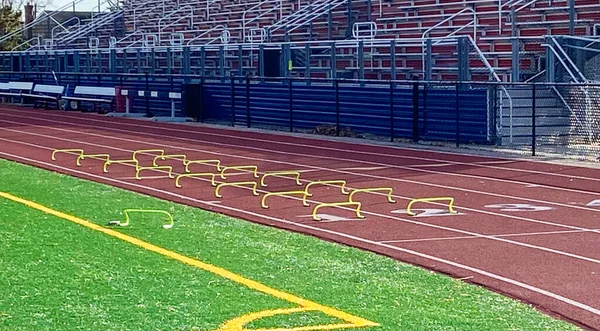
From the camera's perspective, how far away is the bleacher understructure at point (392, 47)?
2361cm

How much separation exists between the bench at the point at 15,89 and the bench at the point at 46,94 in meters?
0.38

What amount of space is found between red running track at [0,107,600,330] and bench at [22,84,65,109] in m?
13.3

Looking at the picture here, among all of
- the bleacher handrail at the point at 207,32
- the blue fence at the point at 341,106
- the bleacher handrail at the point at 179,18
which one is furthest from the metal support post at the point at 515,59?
the bleacher handrail at the point at 179,18

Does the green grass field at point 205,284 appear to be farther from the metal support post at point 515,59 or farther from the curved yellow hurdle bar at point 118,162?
the metal support post at point 515,59

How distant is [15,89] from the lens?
44438 millimetres

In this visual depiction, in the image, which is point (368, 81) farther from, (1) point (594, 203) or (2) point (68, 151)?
(1) point (594, 203)

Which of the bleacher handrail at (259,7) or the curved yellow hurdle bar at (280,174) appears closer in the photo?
the curved yellow hurdle bar at (280,174)

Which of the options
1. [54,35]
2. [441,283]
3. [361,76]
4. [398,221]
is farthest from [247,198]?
[54,35]

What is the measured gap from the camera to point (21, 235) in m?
10.8

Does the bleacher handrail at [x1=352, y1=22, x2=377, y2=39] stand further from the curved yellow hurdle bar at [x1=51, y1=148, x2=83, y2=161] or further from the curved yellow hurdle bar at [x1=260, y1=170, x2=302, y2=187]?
the curved yellow hurdle bar at [x1=260, y1=170, x2=302, y2=187]

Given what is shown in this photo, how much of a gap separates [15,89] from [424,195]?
32394mm

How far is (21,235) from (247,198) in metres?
4.34

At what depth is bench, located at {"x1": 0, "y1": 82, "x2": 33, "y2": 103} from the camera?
43.3m

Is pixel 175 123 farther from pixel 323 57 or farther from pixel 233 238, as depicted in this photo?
pixel 233 238
